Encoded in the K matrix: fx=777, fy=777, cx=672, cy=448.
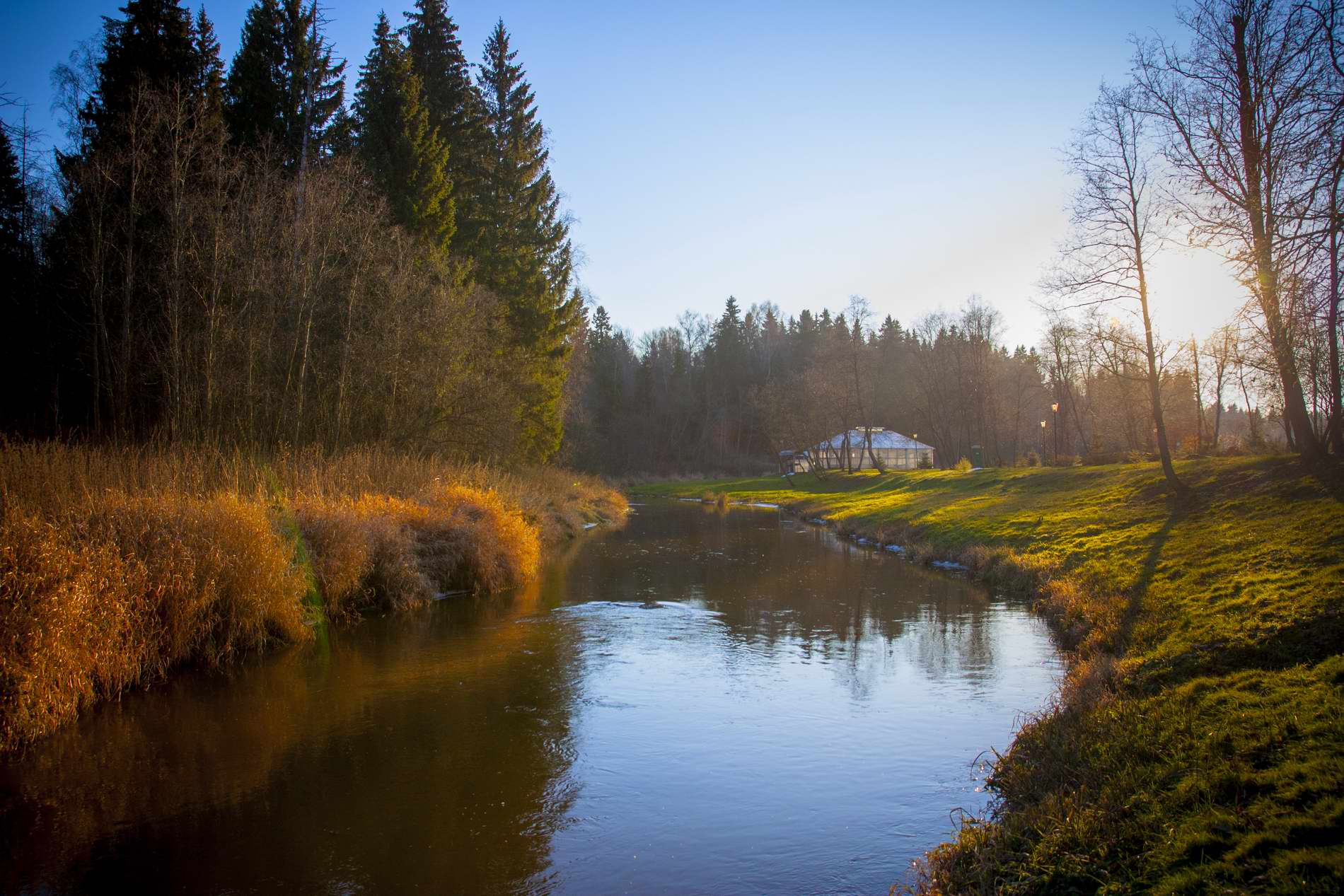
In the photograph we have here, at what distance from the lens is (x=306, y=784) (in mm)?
7328

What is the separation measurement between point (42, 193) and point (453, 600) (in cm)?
1893

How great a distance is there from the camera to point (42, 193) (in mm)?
23141

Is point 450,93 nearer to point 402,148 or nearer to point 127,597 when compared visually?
point 402,148

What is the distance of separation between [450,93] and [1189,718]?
Answer: 3312 cm

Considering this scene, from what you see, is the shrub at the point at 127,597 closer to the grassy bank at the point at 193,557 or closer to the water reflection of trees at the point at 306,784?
the grassy bank at the point at 193,557

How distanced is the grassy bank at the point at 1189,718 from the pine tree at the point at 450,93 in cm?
2593

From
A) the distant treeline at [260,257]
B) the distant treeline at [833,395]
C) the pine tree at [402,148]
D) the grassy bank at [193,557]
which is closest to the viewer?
the grassy bank at [193,557]

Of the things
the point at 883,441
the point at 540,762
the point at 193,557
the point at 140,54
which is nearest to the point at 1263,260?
the point at 540,762

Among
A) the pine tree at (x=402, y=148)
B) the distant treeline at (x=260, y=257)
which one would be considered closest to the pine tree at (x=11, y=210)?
the distant treeline at (x=260, y=257)

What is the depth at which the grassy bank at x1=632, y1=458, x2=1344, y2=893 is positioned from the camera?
4.64 meters

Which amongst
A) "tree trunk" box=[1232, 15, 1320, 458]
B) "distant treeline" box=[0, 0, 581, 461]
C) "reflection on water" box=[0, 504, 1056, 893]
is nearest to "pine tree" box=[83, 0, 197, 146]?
"distant treeline" box=[0, 0, 581, 461]

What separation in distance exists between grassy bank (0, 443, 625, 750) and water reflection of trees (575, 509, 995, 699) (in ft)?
12.3

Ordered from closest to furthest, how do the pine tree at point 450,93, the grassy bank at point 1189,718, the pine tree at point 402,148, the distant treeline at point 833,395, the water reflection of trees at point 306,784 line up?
the grassy bank at point 1189,718
the water reflection of trees at point 306,784
the pine tree at point 402,148
the pine tree at point 450,93
the distant treeline at point 833,395

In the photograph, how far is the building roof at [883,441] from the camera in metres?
70.7
